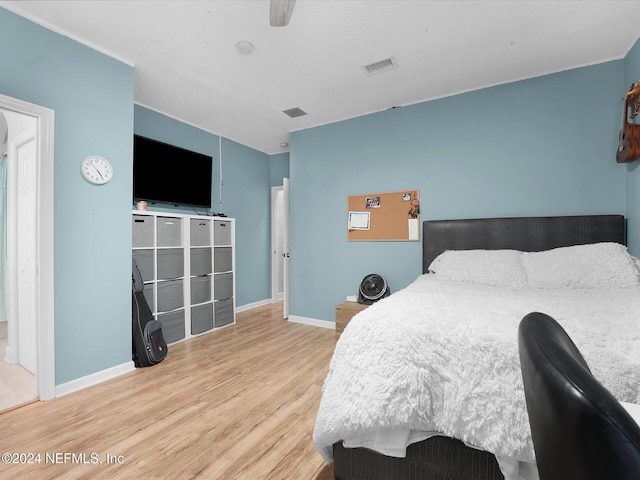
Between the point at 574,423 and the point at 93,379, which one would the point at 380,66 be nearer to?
the point at 574,423

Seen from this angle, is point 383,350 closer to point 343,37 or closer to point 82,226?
point 343,37

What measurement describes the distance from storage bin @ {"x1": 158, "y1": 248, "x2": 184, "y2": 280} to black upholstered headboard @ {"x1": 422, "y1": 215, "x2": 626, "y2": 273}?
273cm

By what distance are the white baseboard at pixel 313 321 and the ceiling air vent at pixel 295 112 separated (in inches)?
106

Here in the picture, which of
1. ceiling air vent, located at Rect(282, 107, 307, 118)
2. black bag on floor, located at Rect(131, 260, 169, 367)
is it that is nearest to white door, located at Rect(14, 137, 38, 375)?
black bag on floor, located at Rect(131, 260, 169, 367)

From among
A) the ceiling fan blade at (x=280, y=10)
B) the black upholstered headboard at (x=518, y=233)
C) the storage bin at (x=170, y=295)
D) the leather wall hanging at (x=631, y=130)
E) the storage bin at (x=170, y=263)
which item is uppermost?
the ceiling fan blade at (x=280, y=10)

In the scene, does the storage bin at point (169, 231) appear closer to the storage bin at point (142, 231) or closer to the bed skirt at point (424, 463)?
the storage bin at point (142, 231)

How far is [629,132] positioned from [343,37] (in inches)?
90.8

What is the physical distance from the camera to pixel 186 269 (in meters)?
3.58

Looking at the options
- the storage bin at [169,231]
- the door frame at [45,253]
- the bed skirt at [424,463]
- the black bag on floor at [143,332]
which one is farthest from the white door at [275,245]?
the bed skirt at [424,463]

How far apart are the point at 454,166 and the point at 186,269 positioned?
323cm

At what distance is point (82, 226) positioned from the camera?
2408 millimetres

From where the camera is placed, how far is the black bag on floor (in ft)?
9.16

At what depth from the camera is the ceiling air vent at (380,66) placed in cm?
272

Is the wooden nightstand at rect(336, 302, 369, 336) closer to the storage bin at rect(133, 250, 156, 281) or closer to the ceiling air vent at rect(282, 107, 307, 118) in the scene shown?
the storage bin at rect(133, 250, 156, 281)
